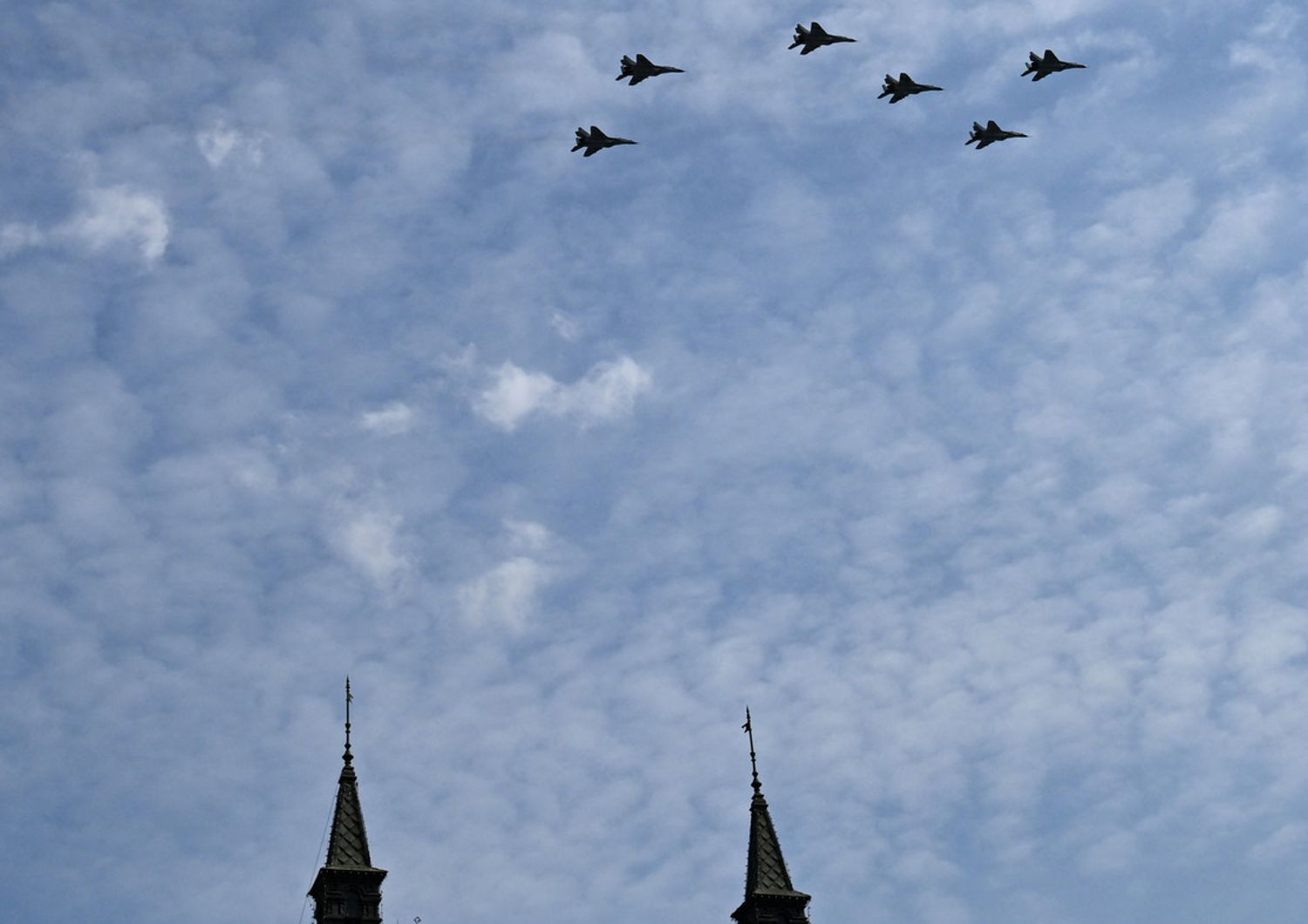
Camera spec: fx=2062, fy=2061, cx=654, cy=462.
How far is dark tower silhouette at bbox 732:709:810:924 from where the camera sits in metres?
129

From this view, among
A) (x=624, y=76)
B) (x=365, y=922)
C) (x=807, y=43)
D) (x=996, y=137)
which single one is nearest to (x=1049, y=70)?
(x=996, y=137)

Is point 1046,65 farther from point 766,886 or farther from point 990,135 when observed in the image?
point 766,886

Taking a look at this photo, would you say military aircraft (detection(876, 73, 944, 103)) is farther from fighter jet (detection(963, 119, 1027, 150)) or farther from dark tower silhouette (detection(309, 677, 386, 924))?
dark tower silhouette (detection(309, 677, 386, 924))

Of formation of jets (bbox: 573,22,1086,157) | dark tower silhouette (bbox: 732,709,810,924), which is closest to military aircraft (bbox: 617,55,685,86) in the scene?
formation of jets (bbox: 573,22,1086,157)

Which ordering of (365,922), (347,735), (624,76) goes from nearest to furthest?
(624,76) < (365,922) < (347,735)

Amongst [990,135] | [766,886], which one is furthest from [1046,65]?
[766,886]

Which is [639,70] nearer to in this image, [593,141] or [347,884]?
[593,141]

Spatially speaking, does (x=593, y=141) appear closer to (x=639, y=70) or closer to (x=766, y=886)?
(x=639, y=70)

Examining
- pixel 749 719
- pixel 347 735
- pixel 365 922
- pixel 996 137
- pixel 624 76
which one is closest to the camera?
pixel 624 76

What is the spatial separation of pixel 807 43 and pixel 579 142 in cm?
1255

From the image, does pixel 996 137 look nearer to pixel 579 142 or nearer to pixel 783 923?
pixel 579 142

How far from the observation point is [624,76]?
102 metres

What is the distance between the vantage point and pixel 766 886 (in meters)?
130

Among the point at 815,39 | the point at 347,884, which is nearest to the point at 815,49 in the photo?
the point at 815,39
